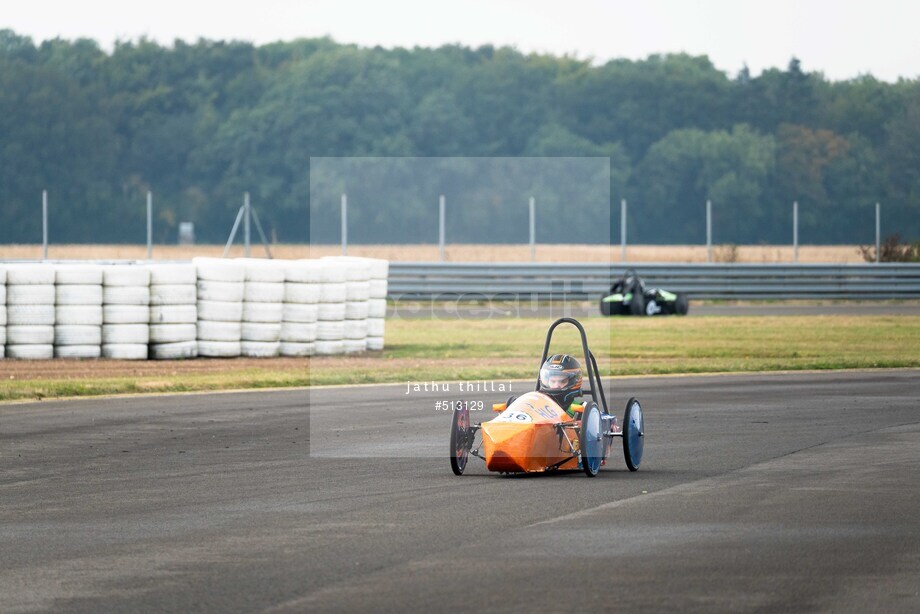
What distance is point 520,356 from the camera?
2191 centimetres

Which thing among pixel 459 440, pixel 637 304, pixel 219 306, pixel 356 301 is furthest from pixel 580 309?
pixel 459 440

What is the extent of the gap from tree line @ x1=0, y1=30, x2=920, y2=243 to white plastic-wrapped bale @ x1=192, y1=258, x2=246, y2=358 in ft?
112

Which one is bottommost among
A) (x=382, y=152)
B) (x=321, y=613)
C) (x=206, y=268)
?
(x=321, y=613)

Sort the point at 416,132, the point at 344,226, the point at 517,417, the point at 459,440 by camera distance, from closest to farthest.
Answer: the point at 517,417 → the point at 459,440 → the point at 344,226 → the point at 416,132

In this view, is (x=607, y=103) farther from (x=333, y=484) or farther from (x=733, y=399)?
(x=333, y=484)

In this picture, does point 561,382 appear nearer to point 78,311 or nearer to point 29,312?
point 78,311

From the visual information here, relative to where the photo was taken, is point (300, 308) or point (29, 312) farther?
point (300, 308)

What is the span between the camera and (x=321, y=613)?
6.29 metres

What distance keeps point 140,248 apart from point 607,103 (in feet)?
99.3

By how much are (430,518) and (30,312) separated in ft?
39.6

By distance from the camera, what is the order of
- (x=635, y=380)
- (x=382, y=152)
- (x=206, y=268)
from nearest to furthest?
(x=635, y=380) → (x=206, y=268) → (x=382, y=152)

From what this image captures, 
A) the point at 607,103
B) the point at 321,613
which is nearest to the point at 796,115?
the point at 607,103

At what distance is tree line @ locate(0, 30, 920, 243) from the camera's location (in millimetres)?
61906

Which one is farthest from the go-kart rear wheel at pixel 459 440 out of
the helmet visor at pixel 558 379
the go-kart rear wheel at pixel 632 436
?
the go-kart rear wheel at pixel 632 436
